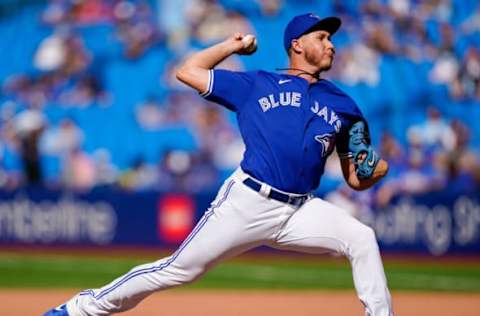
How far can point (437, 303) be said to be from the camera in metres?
9.55

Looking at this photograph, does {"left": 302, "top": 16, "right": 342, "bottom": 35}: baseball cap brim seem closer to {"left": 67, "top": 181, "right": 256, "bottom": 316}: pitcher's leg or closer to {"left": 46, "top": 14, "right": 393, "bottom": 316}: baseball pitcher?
{"left": 46, "top": 14, "right": 393, "bottom": 316}: baseball pitcher

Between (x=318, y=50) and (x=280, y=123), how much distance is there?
1.81ft

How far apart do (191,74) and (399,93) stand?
39.3 ft

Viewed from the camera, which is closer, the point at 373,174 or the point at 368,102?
the point at 373,174

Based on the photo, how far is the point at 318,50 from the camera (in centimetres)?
556

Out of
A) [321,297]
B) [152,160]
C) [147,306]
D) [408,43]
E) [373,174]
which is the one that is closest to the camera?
[373,174]

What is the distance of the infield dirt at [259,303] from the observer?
28.2 ft

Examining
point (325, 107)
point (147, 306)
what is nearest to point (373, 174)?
point (325, 107)

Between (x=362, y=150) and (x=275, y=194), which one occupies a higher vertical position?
(x=362, y=150)

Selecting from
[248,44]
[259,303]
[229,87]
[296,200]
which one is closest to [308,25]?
[248,44]

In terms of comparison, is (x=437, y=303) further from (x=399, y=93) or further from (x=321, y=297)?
(x=399, y=93)

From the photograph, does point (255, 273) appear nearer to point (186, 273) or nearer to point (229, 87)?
point (186, 273)

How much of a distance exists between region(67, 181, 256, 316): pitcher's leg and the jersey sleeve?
0.48 metres

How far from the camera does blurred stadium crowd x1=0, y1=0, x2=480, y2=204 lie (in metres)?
15.5
